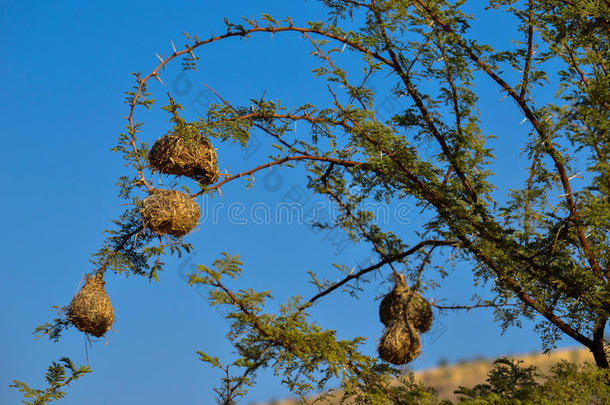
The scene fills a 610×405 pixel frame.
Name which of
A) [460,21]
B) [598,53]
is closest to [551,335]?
[598,53]

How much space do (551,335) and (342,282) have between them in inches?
81.1

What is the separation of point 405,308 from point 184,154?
2875mm

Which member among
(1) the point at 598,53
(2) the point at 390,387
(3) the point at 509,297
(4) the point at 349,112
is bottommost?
(2) the point at 390,387

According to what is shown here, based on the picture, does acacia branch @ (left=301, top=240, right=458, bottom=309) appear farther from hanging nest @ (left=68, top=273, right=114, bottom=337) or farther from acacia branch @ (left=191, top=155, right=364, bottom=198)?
hanging nest @ (left=68, top=273, right=114, bottom=337)

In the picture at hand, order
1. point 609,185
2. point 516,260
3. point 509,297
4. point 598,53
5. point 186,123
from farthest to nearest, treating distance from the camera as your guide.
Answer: point 509,297
point 598,53
point 186,123
point 516,260
point 609,185

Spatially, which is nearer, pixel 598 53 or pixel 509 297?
pixel 598 53

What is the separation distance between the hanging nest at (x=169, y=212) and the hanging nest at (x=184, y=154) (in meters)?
0.26

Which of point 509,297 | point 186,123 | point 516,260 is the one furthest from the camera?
point 509,297

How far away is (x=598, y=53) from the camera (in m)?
5.64

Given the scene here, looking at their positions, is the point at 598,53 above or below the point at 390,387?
above

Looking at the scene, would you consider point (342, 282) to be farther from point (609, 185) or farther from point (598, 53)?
point (598, 53)

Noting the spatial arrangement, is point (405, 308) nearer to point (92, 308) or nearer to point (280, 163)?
point (280, 163)

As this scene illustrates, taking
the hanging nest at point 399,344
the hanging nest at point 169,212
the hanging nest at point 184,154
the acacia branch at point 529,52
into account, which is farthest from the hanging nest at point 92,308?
the acacia branch at point 529,52

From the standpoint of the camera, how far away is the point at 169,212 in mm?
4898
